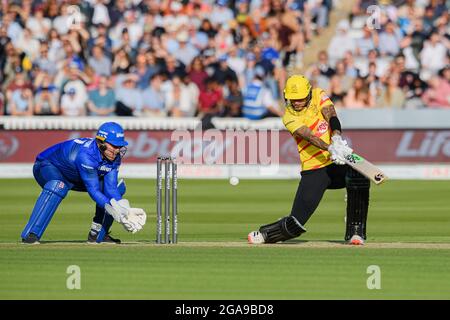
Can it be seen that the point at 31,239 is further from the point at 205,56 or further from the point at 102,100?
the point at 205,56

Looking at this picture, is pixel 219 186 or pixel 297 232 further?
pixel 219 186

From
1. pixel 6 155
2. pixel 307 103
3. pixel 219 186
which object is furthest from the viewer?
pixel 6 155

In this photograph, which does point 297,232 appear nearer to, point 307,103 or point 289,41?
point 307,103

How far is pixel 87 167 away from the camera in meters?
12.9

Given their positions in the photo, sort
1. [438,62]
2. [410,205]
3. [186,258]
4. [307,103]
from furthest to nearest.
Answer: [438,62]
[410,205]
[307,103]
[186,258]

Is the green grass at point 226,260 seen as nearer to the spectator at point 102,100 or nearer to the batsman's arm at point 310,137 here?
the batsman's arm at point 310,137

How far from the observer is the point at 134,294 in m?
10.2

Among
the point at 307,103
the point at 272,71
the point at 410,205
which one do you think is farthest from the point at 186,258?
the point at 272,71

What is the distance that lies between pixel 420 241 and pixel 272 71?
1246 centimetres

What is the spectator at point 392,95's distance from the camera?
25906 millimetres

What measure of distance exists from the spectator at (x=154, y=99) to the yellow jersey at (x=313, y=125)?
12571 mm

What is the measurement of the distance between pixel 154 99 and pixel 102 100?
1.07 m

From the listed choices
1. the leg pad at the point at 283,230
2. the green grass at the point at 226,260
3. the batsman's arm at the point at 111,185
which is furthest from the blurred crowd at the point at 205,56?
the batsman's arm at the point at 111,185

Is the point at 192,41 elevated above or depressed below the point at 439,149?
above
